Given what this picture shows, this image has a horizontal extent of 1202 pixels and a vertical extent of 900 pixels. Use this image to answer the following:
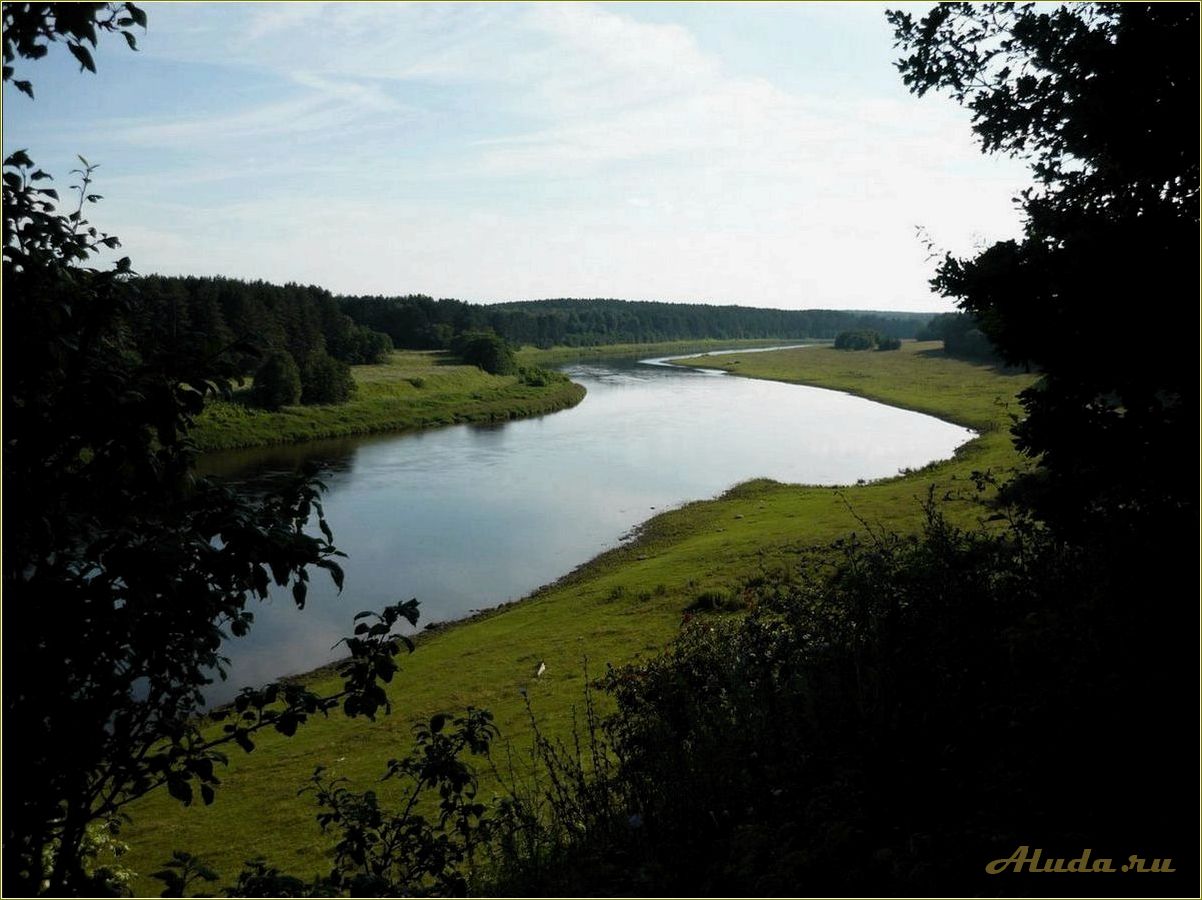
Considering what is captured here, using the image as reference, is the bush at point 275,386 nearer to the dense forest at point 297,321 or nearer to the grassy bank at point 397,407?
the grassy bank at point 397,407

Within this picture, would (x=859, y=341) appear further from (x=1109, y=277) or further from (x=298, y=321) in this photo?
(x=1109, y=277)

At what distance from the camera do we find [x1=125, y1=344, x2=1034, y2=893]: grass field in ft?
40.0

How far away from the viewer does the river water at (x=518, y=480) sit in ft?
81.8

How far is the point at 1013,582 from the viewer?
23.9ft

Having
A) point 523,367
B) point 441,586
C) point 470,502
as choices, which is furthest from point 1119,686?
Result: point 523,367

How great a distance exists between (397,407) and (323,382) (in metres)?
6.81

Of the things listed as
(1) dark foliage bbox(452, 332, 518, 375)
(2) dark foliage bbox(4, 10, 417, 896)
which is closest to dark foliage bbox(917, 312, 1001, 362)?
(1) dark foliage bbox(452, 332, 518, 375)

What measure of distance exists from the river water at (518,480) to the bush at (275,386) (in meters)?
7.34

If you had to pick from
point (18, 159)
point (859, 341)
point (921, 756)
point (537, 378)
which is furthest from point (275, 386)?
point (859, 341)

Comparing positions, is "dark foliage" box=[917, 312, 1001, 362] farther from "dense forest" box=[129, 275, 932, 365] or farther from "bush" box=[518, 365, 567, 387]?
"dense forest" box=[129, 275, 932, 365]

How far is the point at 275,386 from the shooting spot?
63.3m

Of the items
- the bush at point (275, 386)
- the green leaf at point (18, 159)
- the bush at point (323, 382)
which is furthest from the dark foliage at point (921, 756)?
the bush at point (323, 382)

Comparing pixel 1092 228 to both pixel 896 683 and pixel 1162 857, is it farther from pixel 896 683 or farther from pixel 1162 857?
pixel 1162 857

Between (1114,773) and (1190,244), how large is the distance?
4.70 m
